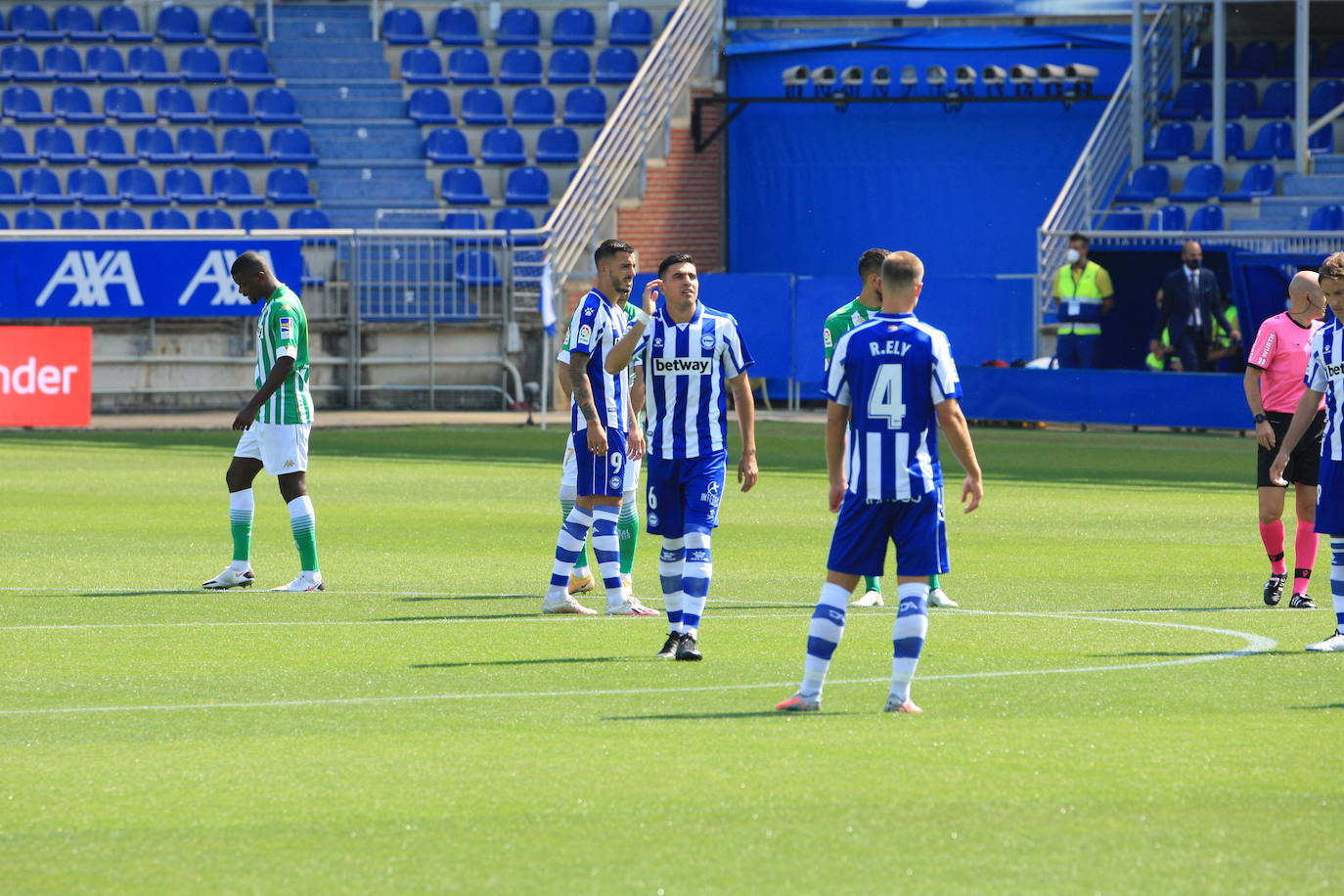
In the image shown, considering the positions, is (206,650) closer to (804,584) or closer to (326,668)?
(326,668)

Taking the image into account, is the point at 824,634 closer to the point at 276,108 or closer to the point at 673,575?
the point at 673,575

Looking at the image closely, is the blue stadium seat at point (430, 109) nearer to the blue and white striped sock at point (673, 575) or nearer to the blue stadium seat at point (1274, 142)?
the blue stadium seat at point (1274, 142)

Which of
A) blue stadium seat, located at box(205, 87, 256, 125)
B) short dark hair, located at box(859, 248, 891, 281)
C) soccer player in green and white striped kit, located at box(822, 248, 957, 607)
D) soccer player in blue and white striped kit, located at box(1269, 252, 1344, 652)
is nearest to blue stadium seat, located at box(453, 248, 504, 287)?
blue stadium seat, located at box(205, 87, 256, 125)

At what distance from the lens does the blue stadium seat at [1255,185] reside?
2936cm

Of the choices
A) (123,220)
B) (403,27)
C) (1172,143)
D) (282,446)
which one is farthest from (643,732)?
(403,27)

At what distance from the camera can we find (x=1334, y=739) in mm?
7629

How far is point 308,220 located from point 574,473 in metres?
20.4

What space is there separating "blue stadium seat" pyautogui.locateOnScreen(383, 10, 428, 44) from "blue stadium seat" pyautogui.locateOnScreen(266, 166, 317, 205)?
3.47m

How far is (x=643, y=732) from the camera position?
7793 millimetres

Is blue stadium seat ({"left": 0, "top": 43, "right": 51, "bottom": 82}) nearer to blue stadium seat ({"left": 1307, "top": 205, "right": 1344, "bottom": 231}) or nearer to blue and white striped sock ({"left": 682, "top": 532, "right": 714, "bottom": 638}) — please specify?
blue stadium seat ({"left": 1307, "top": 205, "right": 1344, "bottom": 231})

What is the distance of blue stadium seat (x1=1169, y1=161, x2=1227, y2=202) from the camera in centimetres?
2973

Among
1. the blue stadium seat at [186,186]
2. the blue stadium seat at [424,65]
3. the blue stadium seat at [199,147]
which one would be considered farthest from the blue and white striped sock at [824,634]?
the blue stadium seat at [424,65]

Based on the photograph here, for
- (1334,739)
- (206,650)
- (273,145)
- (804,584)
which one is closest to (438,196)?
(273,145)

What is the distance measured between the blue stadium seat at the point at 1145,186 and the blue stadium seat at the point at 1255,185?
980 mm
